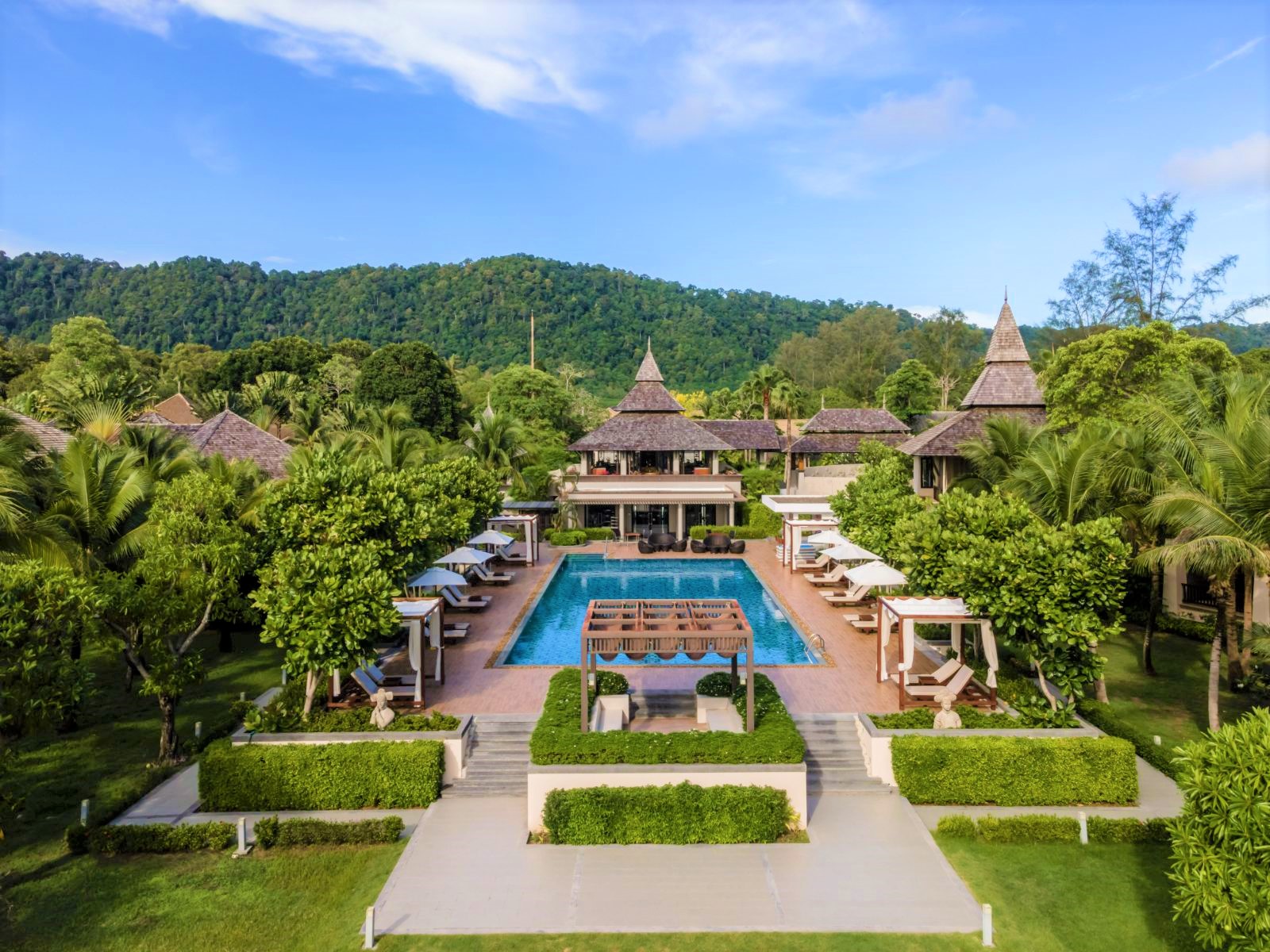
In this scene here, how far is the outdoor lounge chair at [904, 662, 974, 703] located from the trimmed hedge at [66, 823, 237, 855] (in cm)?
1214

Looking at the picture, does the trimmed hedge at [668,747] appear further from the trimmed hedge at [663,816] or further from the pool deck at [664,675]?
the pool deck at [664,675]

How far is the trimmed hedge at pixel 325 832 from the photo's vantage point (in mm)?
11273

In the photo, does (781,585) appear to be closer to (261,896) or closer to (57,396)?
(261,896)

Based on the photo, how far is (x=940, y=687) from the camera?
50.8 ft

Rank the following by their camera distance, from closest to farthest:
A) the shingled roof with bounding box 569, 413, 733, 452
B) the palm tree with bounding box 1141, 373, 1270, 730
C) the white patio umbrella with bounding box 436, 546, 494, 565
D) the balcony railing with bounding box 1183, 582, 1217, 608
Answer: the palm tree with bounding box 1141, 373, 1270, 730 < the balcony railing with bounding box 1183, 582, 1217, 608 < the white patio umbrella with bounding box 436, 546, 494, 565 < the shingled roof with bounding box 569, 413, 733, 452

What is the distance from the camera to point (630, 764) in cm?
1170

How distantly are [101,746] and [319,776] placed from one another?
5.67m

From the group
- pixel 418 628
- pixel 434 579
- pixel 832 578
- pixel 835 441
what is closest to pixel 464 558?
pixel 434 579

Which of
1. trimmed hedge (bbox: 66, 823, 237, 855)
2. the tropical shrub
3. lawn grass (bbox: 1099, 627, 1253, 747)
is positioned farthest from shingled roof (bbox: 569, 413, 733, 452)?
the tropical shrub

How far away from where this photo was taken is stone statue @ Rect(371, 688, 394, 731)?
13.3 m

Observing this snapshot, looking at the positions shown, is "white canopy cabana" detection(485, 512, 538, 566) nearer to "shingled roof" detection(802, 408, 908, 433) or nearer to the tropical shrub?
"shingled roof" detection(802, 408, 908, 433)

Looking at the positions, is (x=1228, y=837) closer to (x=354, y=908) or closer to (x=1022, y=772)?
(x=1022, y=772)

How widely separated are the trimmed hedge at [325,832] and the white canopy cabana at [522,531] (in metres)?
18.6

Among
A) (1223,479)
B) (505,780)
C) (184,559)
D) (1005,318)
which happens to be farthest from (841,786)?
(1005,318)
